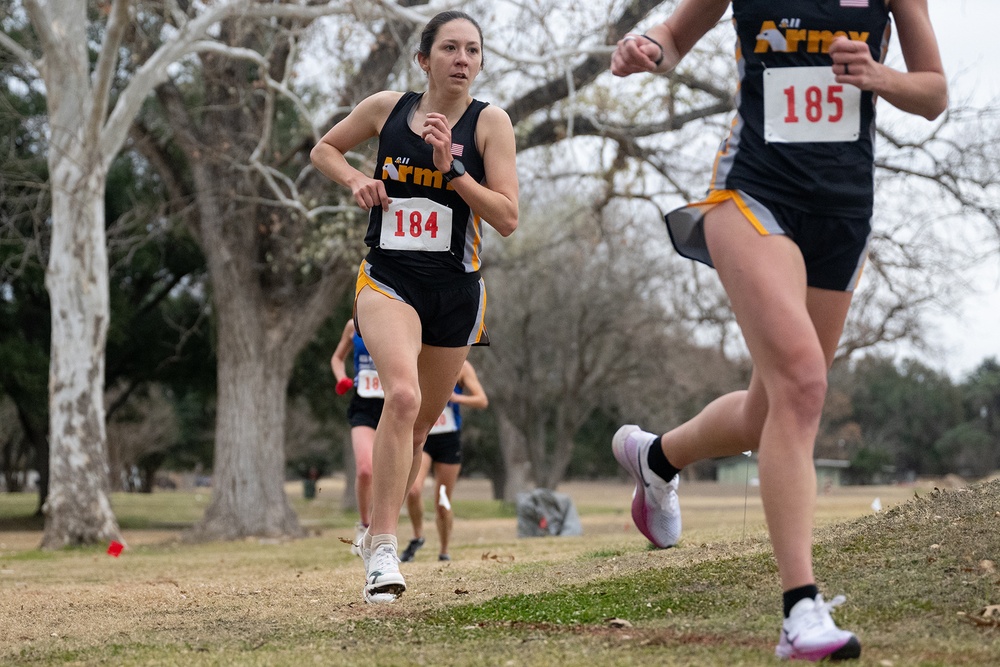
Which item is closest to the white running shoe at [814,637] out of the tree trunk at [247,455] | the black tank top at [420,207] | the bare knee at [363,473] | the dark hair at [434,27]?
the black tank top at [420,207]

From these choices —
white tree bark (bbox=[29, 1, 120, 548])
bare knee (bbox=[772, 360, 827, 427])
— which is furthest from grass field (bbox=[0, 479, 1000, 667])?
white tree bark (bbox=[29, 1, 120, 548])

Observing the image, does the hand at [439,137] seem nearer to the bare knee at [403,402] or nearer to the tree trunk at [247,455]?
the bare knee at [403,402]

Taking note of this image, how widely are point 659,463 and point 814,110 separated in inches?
77.2

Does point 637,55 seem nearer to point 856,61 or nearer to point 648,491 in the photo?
point 856,61

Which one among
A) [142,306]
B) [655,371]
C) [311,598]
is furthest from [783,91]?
[655,371]

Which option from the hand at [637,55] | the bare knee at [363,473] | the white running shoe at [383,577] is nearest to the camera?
the hand at [637,55]

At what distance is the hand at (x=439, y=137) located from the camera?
14.4 ft

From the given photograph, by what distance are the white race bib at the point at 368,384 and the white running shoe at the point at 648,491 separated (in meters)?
3.90

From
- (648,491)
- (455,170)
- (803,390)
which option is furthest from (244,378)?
(803,390)

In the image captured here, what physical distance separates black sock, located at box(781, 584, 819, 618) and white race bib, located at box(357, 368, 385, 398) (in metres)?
5.97

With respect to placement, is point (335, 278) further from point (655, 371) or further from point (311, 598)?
point (655, 371)

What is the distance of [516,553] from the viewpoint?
9.20 meters

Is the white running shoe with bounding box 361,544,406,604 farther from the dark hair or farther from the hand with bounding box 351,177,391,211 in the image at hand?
the dark hair

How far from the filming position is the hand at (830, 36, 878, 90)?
325cm
